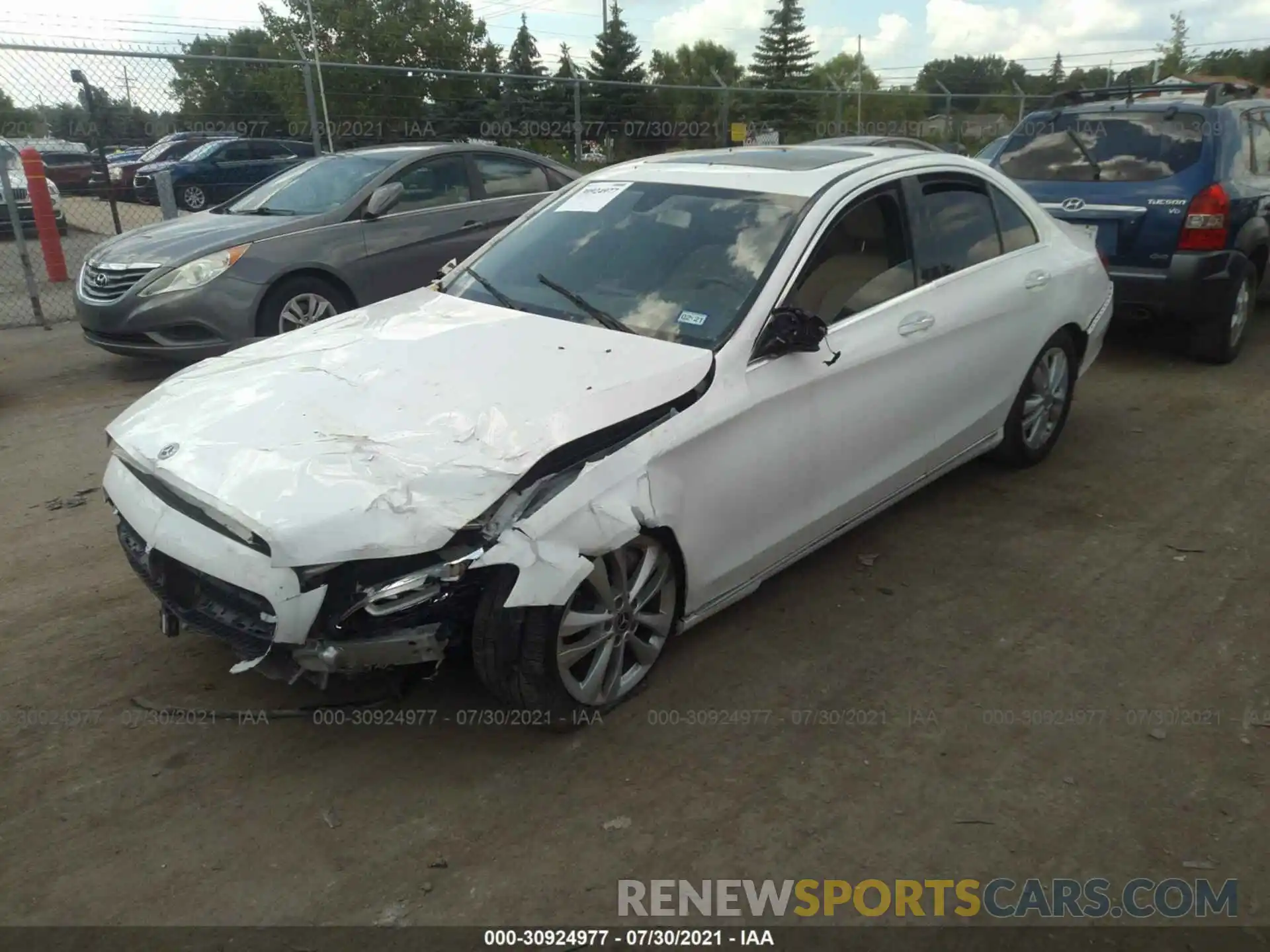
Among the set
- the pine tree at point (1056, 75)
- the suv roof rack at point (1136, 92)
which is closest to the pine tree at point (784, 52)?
the pine tree at point (1056, 75)

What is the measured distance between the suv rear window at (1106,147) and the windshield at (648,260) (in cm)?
447

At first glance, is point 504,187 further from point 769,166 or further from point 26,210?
point 26,210

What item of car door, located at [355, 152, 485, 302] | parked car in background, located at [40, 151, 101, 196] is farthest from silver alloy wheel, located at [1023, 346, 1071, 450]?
parked car in background, located at [40, 151, 101, 196]

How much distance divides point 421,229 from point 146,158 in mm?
12813

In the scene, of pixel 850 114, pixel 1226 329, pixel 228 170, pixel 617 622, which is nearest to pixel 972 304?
pixel 617 622

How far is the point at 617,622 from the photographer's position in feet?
10.4

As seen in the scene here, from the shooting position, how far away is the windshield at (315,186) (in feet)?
24.7

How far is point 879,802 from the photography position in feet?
9.53

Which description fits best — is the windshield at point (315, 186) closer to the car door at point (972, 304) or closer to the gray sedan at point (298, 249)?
the gray sedan at point (298, 249)

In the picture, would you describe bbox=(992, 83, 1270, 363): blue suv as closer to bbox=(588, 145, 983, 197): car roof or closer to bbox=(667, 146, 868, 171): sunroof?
bbox=(588, 145, 983, 197): car roof

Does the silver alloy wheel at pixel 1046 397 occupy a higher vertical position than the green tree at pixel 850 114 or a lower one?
lower

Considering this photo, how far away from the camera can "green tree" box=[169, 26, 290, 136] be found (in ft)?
36.8

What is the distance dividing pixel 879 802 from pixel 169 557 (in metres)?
2.24

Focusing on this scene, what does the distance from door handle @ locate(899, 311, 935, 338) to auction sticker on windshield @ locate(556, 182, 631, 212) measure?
1326 mm
